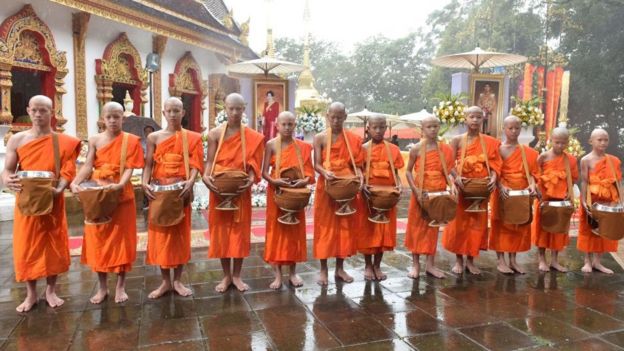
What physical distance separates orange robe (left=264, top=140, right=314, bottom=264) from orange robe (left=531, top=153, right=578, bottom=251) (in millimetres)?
2729

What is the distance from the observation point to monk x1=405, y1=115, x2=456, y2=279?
17.0 feet

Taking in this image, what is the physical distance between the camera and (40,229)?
13.9ft

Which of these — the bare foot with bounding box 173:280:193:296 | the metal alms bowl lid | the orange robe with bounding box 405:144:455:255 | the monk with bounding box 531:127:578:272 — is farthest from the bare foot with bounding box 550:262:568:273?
the metal alms bowl lid

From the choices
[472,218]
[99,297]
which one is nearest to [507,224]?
[472,218]

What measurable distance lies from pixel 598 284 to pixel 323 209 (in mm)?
3046

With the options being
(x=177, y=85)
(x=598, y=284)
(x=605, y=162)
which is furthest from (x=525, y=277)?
(x=177, y=85)

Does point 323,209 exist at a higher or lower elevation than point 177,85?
lower

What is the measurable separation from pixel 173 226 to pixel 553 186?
4122 millimetres

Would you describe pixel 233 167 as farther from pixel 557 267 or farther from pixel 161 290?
pixel 557 267

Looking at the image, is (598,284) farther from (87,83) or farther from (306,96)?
(306,96)

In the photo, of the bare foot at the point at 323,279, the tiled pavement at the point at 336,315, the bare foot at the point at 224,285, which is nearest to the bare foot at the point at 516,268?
the tiled pavement at the point at 336,315

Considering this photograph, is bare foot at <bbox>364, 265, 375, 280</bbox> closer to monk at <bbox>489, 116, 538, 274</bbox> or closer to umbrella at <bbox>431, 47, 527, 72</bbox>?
monk at <bbox>489, 116, 538, 274</bbox>

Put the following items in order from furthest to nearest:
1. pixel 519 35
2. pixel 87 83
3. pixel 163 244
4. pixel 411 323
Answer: pixel 519 35 → pixel 87 83 → pixel 163 244 → pixel 411 323

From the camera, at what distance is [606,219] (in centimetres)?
545
